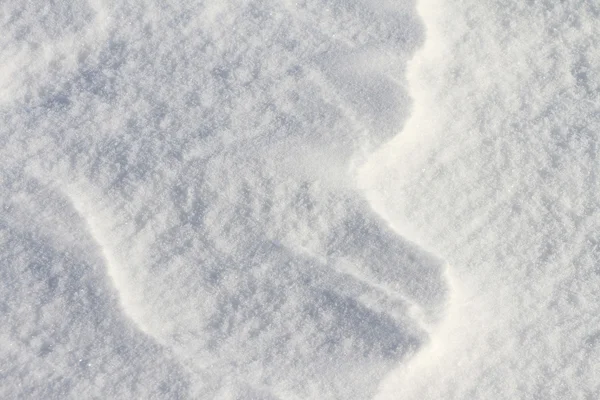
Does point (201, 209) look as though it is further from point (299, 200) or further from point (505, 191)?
point (505, 191)

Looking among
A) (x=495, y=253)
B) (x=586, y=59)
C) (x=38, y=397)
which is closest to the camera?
(x=38, y=397)

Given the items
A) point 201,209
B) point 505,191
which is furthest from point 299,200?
point 505,191

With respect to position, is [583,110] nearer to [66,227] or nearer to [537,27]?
[537,27]

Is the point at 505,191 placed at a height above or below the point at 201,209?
below

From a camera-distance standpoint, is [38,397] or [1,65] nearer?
[38,397]

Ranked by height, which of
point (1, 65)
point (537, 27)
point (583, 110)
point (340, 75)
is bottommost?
point (583, 110)

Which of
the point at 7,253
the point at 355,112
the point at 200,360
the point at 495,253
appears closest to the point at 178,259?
the point at 200,360
